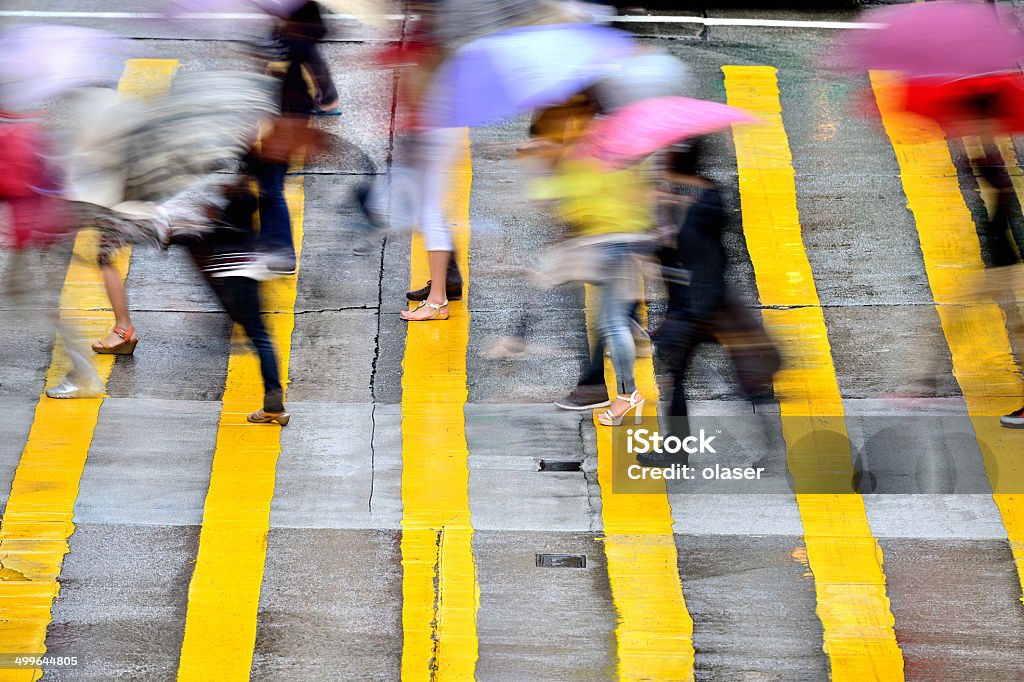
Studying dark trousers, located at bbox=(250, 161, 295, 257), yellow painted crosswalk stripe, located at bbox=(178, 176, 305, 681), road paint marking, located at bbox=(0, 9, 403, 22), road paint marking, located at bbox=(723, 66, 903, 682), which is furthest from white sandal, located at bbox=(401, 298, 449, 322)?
road paint marking, located at bbox=(0, 9, 403, 22)

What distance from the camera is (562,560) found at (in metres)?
6.18

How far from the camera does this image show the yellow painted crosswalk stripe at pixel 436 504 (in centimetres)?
573

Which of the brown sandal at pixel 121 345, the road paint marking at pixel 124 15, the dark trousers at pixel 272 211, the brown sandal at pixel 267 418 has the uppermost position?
the dark trousers at pixel 272 211

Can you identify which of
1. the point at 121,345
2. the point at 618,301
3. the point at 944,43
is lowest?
the point at 121,345

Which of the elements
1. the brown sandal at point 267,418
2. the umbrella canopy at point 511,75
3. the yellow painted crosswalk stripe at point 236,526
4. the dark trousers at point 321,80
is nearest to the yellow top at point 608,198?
the umbrella canopy at point 511,75

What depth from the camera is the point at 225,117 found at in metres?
6.60

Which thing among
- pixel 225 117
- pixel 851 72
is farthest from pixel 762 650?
pixel 851 72

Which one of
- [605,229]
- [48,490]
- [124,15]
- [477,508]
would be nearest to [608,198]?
[605,229]

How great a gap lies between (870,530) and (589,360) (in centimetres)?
192

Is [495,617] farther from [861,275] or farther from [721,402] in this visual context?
[861,275]

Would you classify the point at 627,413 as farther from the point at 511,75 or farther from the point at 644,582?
the point at 511,75

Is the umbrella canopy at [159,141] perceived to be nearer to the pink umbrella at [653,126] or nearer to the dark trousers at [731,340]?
the pink umbrella at [653,126]

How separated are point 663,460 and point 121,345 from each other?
321 cm

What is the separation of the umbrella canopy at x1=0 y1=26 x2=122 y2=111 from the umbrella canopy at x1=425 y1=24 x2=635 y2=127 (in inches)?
75.4
